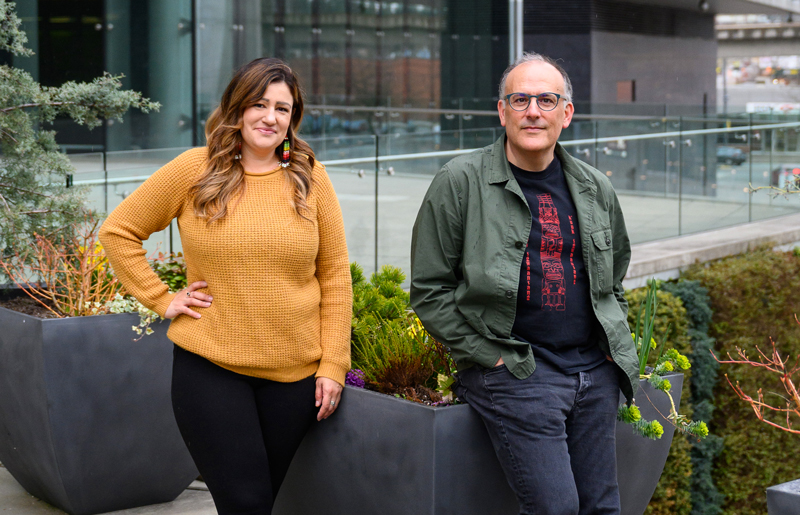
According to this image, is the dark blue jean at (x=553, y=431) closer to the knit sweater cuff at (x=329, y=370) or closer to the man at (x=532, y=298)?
the man at (x=532, y=298)

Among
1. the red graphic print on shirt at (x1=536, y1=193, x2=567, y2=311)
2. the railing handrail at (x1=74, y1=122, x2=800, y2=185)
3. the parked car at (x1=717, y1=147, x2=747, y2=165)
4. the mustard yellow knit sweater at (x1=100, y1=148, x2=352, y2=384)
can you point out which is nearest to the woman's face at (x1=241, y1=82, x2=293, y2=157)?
the mustard yellow knit sweater at (x1=100, y1=148, x2=352, y2=384)

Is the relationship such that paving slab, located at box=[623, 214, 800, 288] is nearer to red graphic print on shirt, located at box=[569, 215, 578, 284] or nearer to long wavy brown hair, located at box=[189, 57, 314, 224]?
red graphic print on shirt, located at box=[569, 215, 578, 284]

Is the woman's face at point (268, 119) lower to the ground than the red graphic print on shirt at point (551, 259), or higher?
higher

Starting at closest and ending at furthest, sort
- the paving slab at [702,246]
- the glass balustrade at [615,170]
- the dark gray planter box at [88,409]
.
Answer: the dark gray planter box at [88,409] → the glass balustrade at [615,170] → the paving slab at [702,246]

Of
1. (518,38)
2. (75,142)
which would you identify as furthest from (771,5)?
(75,142)

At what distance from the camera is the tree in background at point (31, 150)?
4.05 metres

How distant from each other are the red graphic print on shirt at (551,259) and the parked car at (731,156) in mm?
10111

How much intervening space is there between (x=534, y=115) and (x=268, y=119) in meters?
0.75

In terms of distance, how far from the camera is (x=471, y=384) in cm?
264

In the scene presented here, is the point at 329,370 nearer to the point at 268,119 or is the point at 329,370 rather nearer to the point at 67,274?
the point at 268,119

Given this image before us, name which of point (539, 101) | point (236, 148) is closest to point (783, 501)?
point (539, 101)

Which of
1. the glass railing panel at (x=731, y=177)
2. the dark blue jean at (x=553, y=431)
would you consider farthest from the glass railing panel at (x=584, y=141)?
the dark blue jean at (x=553, y=431)

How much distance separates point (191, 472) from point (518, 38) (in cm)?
1355

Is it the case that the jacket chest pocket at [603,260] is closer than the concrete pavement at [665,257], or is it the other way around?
the jacket chest pocket at [603,260]
